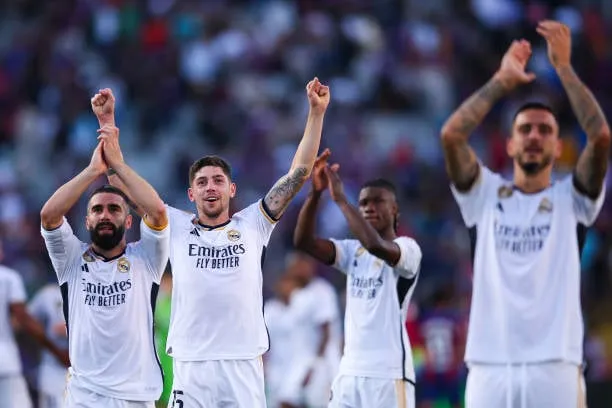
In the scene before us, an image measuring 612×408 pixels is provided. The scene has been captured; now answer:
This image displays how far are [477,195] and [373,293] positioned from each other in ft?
7.55

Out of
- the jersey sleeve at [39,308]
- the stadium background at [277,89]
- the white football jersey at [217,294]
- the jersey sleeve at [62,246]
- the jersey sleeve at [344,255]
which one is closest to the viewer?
the white football jersey at [217,294]

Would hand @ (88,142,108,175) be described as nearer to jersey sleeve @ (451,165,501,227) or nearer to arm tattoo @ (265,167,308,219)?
arm tattoo @ (265,167,308,219)

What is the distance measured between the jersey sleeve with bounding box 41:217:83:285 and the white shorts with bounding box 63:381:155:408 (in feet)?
2.83

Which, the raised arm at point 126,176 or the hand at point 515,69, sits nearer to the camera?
the hand at point 515,69

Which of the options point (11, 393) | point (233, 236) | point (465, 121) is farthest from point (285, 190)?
point (11, 393)

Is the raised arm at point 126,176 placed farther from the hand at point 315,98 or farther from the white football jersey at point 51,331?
the white football jersey at point 51,331

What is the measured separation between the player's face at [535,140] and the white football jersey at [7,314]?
6057 mm

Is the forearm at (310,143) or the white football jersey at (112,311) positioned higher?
the forearm at (310,143)

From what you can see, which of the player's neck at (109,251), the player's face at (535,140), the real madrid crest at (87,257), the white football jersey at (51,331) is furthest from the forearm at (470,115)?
the white football jersey at (51,331)

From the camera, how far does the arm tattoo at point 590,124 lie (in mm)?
8305

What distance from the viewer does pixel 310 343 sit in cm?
1612

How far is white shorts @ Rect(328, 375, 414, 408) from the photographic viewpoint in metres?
10.7

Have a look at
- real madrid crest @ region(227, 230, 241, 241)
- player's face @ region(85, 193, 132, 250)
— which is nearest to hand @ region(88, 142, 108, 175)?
player's face @ region(85, 193, 132, 250)

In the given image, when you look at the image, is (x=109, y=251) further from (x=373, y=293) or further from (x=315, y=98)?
(x=373, y=293)
